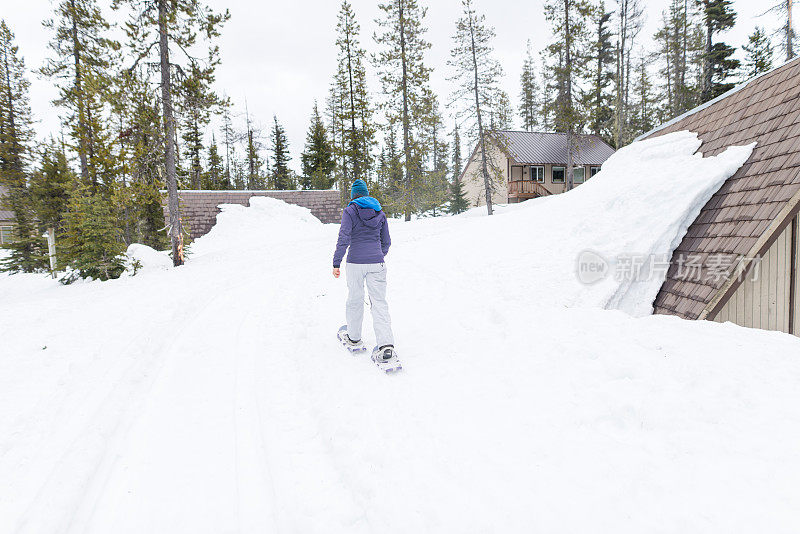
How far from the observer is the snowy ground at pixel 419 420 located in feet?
7.59

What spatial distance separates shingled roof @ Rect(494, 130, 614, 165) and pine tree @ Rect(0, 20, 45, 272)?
30373 millimetres

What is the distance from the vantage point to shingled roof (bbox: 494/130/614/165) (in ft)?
104

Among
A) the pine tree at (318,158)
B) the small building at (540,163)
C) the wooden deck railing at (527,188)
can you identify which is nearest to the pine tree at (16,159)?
the pine tree at (318,158)

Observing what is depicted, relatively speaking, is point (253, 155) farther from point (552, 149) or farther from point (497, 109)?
point (552, 149)

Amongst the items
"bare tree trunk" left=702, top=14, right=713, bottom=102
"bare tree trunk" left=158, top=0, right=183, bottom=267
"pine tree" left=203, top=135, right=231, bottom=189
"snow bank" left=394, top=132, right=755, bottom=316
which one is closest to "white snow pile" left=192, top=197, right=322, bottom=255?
"bare tree trunk" left=158, top=0, right=183, bottom=267

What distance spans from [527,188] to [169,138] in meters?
26.8

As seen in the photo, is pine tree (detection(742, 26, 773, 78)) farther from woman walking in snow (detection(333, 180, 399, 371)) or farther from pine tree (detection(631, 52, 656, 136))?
woman walking in snow (detection(333, 180, 399, 371))

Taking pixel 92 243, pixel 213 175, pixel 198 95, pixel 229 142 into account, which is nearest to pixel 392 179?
pixel 198 95

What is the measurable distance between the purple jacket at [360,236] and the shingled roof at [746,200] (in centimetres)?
449

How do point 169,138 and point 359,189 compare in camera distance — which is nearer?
point 359,189

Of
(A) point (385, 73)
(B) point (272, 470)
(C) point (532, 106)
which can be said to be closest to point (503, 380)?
(B) point (272, 470)

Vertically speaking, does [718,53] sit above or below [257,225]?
above

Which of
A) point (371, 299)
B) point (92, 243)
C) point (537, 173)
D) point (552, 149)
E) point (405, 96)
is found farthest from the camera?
point (552, 149)

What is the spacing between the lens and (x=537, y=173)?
32469 mm
